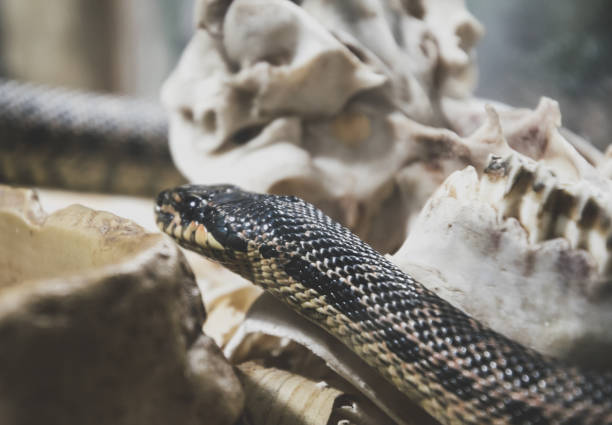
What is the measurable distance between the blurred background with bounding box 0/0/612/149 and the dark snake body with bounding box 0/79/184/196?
5.41 feet

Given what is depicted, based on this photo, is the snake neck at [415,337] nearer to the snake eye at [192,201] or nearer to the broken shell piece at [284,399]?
the broken shell piece at [284,399]

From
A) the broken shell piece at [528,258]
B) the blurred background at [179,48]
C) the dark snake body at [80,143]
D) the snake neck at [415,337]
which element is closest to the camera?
the snake neck at [415,337]

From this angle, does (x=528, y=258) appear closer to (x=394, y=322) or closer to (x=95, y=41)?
(x=394, y=322)

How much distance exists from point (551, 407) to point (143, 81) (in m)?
6.09

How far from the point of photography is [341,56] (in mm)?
1794

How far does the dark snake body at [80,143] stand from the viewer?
3.61 meters

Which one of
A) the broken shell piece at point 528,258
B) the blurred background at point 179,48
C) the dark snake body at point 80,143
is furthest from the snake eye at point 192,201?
the dark snake body at point 80,143

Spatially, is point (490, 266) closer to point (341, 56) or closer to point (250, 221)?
point (250, 221)

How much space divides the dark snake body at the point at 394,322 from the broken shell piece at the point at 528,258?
107 mm

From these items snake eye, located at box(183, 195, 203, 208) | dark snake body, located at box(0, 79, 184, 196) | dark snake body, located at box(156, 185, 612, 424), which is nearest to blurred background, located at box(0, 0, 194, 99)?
dark snake body, located at box(0, 79, 184, 196)

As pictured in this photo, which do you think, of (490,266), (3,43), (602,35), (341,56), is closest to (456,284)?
(490,266)

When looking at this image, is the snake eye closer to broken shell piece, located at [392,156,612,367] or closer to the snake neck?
the snake neck

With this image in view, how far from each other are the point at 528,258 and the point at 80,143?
3310 millimetres

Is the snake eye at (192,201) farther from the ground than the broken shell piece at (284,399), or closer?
farther from the ground
